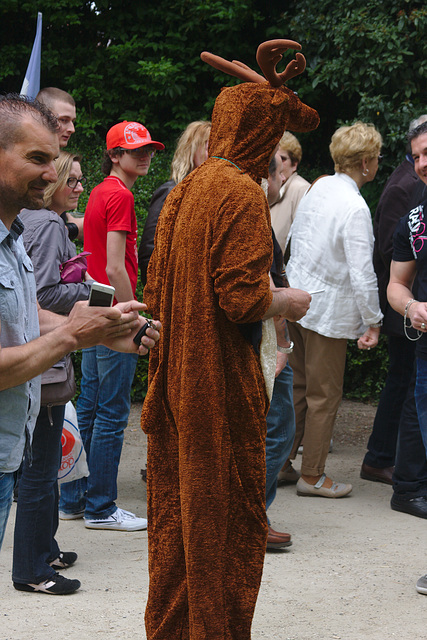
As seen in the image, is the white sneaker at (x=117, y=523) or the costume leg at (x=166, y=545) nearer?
the costume leg at (x=166, y=545)

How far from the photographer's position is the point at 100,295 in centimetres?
233

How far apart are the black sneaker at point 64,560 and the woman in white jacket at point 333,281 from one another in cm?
176

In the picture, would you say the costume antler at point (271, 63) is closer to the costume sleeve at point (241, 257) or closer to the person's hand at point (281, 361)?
the costume sleeve at point (241, 257)

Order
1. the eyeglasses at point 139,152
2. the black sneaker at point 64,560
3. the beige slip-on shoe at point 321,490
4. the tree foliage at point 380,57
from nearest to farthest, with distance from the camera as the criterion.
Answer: the black sneaker at point 64,560, the eyeglasses at point 139,152, the beige slip-on shoe at point 321,490, the tree foliage at point 380,57

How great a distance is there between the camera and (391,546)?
4.43 meters

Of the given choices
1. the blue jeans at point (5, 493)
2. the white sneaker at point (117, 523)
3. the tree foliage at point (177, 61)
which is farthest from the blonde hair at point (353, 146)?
the blue jeans at point (5, 493)

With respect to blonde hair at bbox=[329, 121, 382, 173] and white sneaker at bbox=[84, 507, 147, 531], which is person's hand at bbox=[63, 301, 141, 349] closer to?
white sneaker at bbox=[84, 507, 147, 531]

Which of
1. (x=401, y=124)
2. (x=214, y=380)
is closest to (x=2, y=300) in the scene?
(x=214, y=380)

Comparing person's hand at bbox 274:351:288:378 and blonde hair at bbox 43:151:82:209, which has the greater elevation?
blonde hair at bbox 43:151:82:209

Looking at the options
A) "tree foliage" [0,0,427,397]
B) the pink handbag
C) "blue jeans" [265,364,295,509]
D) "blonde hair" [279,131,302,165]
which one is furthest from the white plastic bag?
"tree foliage" [0,0,427,397]

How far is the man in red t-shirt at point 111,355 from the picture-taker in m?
4.44

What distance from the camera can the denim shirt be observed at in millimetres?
2307

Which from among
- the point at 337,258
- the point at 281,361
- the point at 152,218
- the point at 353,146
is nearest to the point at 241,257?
the point at 281,361

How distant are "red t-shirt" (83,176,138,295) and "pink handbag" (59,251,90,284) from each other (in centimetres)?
61
